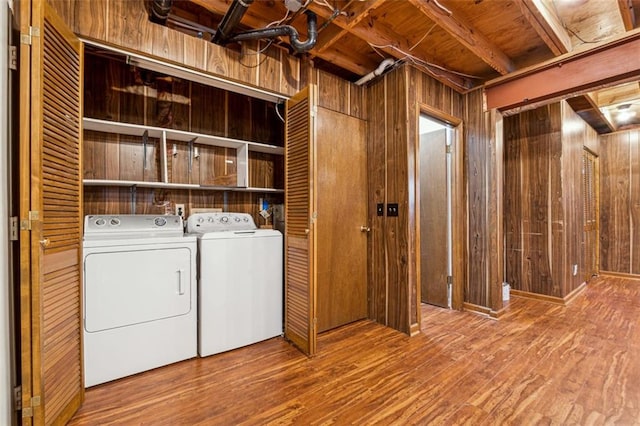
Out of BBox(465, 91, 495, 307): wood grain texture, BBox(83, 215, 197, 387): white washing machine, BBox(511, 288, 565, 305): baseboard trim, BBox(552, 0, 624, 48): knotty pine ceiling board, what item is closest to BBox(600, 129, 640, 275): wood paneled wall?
BBox(511, 288, 565, 305): baseboard trim

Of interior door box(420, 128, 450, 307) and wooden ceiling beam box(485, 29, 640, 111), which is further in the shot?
interior door box(420, 128, 450, 307)

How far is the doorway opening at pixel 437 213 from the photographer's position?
3.36 m

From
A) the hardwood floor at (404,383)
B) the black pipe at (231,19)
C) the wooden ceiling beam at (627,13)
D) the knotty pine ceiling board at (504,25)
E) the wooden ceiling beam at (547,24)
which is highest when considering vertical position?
the knotty pine ceiling board at (504,25)

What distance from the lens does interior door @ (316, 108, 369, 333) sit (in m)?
2.71

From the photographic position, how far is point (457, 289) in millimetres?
3314

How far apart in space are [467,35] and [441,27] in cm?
26

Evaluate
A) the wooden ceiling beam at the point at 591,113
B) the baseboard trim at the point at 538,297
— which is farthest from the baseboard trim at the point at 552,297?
the wooden ceiling beam at the point at 591,113

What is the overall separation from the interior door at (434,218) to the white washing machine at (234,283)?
1.92m

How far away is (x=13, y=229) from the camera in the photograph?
52.9 inches

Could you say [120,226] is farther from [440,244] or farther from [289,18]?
[440,244]

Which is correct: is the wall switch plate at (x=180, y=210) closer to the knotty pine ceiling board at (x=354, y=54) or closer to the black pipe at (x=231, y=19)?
the black pipe at (x=231, y=19)

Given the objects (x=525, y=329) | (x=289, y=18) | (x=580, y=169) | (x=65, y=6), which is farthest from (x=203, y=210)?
(x=580, y=169)

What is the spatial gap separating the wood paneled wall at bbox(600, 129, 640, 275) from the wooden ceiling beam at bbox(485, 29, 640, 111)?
3.47 metres

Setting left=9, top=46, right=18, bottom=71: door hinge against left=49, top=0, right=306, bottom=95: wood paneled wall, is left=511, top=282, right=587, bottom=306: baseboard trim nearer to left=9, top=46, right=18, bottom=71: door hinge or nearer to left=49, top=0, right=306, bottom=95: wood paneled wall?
left=49, top=0, right=306, bottom=95: wood paneled wall
